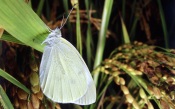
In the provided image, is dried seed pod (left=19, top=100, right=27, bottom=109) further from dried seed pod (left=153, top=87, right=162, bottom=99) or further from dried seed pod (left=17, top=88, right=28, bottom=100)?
dried seed pod (left=153, top=87, right=162, bottom=99)

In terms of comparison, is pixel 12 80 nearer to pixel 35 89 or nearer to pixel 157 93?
pixel 35 89

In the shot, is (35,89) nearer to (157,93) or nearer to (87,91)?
(87,91)

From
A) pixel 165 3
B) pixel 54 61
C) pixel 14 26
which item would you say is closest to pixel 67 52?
pixel 54 61

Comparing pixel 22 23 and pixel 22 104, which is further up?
pixel 22 23

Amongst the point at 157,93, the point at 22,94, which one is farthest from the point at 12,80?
the point at 157,93

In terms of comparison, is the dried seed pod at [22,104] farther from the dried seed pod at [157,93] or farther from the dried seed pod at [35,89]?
the dried seed pod at [157,93]

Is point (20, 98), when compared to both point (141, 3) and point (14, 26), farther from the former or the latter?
point (141, 3)

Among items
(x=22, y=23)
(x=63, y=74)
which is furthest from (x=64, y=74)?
(x=22, y=23)
